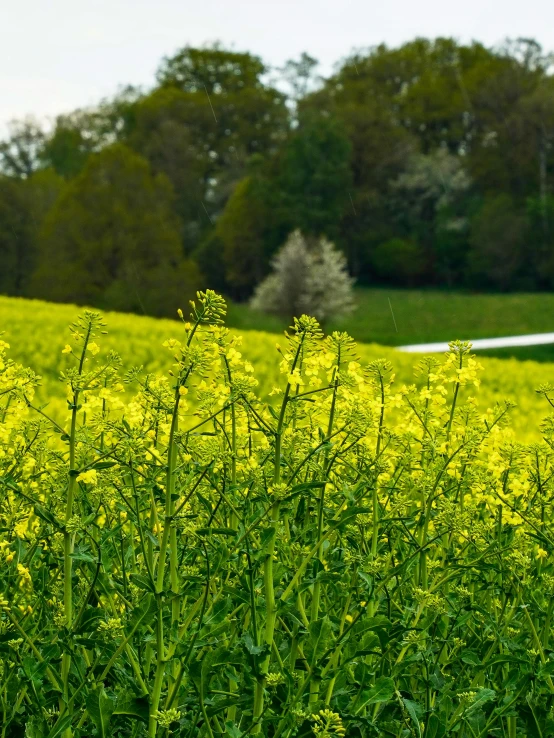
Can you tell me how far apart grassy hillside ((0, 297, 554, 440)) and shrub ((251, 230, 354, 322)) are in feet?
65.7

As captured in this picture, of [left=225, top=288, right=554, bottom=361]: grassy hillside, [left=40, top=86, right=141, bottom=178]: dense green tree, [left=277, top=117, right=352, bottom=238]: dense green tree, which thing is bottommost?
[left=225, top=288, right=554, bottom=361]: grassy hillside

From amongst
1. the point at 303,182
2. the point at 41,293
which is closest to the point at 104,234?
the point at 41,293

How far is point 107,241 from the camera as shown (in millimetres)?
38469

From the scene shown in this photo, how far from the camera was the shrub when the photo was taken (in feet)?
119

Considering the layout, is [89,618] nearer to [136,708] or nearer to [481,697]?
[136,708]

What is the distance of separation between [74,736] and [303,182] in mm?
45086

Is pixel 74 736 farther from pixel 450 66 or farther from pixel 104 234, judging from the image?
A: pixel 450 66

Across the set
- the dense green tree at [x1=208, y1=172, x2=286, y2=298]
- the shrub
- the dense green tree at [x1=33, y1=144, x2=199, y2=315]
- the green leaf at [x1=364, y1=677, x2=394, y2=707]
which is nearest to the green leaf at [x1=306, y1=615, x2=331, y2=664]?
the green leaf at [x1=364, y1=677, x2=394, y2=707]

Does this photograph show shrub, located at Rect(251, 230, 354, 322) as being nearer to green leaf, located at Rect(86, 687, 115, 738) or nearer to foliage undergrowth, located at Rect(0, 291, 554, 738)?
foliage undergrowth, located at Rect(0, 291, 554, 738)

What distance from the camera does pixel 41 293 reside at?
38656 millimetres

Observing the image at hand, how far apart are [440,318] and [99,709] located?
1665 inches

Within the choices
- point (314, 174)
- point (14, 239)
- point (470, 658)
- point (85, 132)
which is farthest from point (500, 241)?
point (470, 658)

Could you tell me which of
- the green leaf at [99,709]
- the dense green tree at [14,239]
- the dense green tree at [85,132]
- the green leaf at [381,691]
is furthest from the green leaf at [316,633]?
the dense green tree at [85,132]

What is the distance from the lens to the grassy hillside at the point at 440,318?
38.9 m
